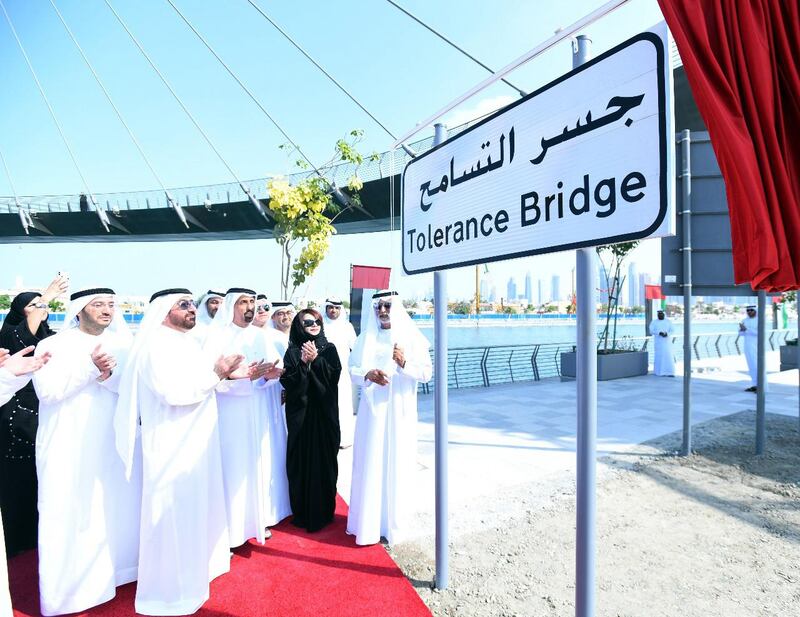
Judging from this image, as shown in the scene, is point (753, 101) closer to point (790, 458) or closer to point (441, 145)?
point (441, 145)

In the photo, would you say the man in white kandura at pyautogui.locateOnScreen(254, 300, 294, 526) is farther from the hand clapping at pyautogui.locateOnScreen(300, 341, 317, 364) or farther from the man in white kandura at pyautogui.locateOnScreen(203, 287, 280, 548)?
the hand clapping at pyautogui.locateOnScreen(300, 341, 317, 364)

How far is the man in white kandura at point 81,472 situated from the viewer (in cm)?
251

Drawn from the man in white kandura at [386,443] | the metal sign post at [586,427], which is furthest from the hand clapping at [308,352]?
the metal sign post at [586,427]

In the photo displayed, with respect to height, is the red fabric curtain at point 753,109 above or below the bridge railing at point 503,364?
above

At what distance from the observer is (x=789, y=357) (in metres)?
11.6

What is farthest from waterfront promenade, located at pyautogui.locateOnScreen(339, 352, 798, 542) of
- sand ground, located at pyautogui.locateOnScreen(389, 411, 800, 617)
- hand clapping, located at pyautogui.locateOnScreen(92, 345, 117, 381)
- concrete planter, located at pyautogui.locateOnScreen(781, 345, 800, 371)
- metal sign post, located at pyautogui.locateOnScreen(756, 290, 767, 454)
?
hand clapping, located at pyautogui.locateOnScreen(92, 345, 117, 381)

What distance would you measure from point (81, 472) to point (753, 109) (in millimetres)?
3458

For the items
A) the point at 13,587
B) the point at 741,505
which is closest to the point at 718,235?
the point at 741,505

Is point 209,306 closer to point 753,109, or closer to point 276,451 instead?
point 276,451

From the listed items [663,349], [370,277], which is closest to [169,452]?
[370,277]

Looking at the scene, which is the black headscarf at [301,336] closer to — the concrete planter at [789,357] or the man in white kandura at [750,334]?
the man in white kandura at [750,334]

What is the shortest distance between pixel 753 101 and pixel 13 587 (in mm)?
4296

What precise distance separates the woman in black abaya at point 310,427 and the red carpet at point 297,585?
0.90 feet

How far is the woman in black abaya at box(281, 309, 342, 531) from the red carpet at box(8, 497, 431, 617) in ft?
0.90
